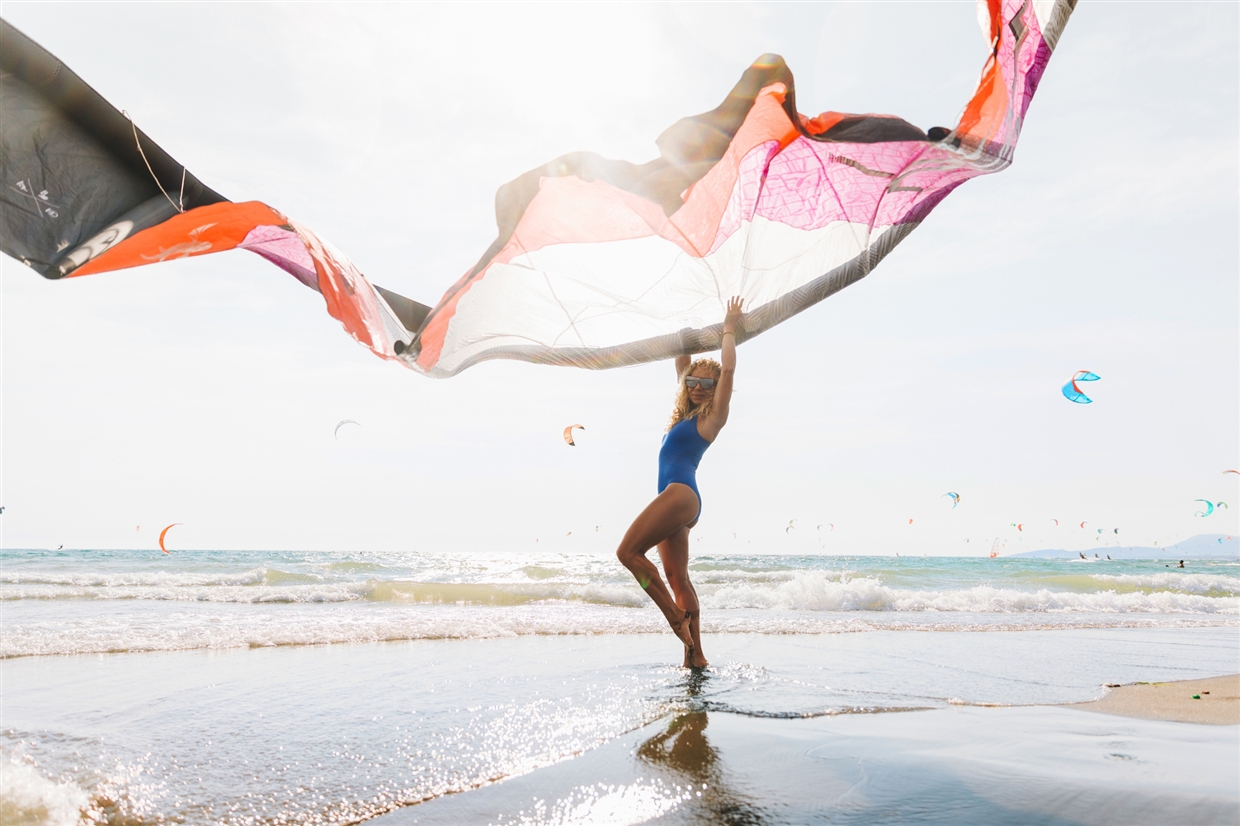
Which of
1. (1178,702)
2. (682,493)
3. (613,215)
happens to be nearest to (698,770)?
(682,493)

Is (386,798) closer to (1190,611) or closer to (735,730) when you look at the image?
(735,730)

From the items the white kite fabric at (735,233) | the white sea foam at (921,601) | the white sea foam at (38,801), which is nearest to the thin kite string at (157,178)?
the white kite fabric at (735,233)

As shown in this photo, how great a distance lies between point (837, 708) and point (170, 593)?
15.9 metres

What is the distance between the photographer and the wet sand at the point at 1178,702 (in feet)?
12.8

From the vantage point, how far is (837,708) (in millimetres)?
3805

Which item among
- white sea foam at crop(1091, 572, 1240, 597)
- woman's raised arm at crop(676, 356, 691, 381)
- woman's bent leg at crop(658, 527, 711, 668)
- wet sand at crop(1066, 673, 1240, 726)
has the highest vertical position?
woman's raised arm at crop(676, 356, 691, 381)

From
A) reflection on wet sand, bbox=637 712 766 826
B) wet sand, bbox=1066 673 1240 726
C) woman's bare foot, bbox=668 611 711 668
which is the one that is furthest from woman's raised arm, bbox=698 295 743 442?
wet sand, bbox=1066 673 1240 726

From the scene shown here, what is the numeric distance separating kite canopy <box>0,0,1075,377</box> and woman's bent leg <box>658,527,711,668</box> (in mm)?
1226

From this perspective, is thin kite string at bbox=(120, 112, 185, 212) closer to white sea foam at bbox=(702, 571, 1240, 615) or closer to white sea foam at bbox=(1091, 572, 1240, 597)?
white sea foam at bbox=(702, 571, 1240, 615)

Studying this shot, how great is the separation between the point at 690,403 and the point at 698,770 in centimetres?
251

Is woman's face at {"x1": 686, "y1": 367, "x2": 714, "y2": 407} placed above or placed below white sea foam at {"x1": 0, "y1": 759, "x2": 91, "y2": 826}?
above

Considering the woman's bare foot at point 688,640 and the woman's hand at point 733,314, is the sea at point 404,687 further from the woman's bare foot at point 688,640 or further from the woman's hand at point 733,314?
the woman's hand at point 733,314

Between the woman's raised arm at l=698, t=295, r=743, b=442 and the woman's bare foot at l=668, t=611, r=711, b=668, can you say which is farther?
the woman's bare foot at l=668, t=611, r=711, b=668

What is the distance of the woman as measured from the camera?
4355 mm
